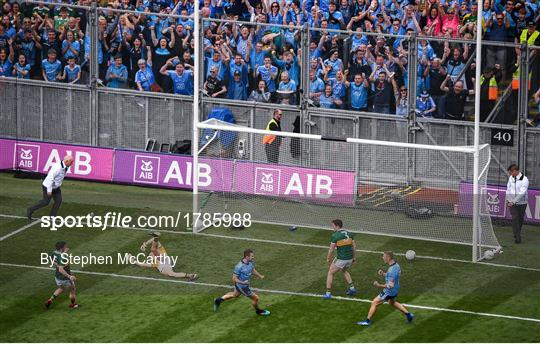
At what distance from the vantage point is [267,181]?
3594cm

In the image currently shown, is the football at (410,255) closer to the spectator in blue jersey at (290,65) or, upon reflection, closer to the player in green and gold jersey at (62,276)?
the spectator in blue jersey at (290,65)

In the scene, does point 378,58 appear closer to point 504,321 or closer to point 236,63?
point 236,63

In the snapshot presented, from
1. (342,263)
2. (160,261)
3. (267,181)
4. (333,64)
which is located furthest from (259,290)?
(333,64)

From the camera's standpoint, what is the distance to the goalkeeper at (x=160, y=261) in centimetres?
3158

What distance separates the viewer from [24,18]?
133 ft

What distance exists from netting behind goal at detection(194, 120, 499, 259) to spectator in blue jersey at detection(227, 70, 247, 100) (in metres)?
2.82

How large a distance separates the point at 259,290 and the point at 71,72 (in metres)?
12.3

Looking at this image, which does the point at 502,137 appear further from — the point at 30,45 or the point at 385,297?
the point at 30,45

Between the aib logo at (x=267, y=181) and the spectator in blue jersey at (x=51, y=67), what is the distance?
798cm

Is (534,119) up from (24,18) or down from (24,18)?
down

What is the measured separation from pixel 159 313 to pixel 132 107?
11.8 meters

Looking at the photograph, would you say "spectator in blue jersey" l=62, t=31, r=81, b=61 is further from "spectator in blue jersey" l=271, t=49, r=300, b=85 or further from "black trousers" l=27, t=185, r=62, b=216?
"black trousers" l=27, t=185, r=62, b=216

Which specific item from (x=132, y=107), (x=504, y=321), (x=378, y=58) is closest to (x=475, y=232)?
(x=504, y=321)

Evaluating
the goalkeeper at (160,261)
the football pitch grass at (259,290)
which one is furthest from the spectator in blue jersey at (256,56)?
the goalkeeper at (160,261)
